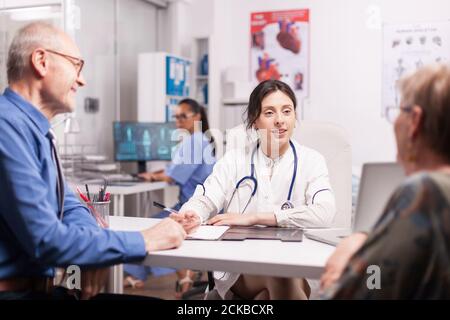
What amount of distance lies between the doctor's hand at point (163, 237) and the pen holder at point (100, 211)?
36 centimetres

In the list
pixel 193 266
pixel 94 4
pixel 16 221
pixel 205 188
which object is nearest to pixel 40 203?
pixel 16 221

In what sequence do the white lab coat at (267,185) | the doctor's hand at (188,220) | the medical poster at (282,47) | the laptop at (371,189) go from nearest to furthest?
the laptop at (371,189)
the doctor's hand at (188,220)
the white lab coat at (267,185)
the medical poster at (282,47)

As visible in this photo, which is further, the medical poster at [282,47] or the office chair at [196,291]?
the medical poster at [282,47]

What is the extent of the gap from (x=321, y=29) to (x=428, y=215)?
14.4 ft

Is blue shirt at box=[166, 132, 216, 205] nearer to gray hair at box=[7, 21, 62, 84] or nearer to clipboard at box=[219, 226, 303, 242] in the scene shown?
clipboard at box=[219, 226, 303, 242]

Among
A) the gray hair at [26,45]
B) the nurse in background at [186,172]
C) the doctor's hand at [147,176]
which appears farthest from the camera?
the doctor's hand at [147,176]

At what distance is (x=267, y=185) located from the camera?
1.94 meters

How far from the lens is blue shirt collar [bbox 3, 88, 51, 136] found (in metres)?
1.25

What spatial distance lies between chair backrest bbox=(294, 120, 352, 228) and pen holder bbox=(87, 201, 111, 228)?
878 millimetres

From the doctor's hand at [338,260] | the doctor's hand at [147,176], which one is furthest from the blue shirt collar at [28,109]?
the doctor's hand at [147,176]

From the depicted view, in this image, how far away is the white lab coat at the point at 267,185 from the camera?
6.09 ft

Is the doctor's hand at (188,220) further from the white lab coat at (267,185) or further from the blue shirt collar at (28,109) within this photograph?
the blue shirt collar at (28,109)

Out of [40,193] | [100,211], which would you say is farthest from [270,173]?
[40,193]

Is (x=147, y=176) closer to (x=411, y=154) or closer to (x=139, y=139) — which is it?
(x=139, y=139)
